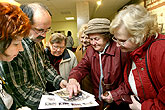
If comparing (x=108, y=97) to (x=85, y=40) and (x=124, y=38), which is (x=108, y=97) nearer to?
(x=124, y=38)

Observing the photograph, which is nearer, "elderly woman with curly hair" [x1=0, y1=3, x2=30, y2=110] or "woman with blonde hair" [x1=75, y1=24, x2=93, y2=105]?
"elderly woman with curly hair" [x1=0, y1=3, x2=30, y2=110]

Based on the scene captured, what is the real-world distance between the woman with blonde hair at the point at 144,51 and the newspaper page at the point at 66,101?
42 cm

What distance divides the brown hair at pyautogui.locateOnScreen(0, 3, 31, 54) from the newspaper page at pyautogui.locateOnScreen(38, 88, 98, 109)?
0.55m

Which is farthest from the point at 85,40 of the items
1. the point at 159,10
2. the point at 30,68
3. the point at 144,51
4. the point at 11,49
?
the point at 159,10

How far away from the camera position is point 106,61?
157 centimetres

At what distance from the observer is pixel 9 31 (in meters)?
0.76

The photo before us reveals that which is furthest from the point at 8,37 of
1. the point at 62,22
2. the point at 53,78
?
the point at 62,22

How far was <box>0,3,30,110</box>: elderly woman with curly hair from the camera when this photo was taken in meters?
0.73

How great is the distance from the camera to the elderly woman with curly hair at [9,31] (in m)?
0.73

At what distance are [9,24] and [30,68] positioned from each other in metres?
0.69

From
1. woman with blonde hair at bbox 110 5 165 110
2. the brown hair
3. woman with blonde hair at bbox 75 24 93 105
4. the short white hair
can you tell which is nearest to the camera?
the brown hair

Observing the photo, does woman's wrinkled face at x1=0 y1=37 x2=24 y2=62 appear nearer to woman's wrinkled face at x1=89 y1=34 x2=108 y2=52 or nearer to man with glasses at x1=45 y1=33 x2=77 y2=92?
woman's wrinkled face at x1=89 y1=34 x2=108 y2=52

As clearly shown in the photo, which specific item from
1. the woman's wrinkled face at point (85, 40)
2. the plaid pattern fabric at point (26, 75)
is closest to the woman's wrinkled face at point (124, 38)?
the plaid pattern fabric at point (26, 75)

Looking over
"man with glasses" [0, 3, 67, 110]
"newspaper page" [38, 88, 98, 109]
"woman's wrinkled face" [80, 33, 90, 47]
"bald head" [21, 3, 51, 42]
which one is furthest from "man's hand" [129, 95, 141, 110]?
"woman's wrinkled face" [80, 33, 90, 47]
